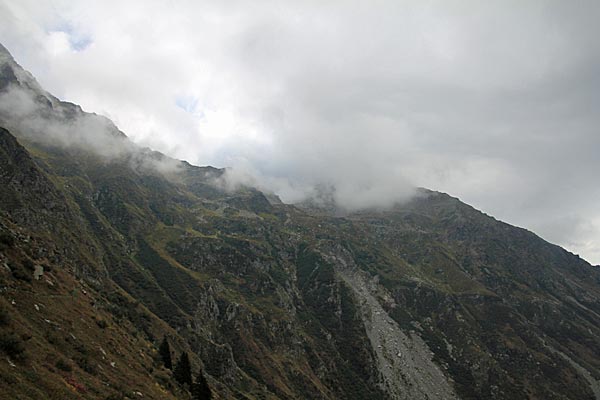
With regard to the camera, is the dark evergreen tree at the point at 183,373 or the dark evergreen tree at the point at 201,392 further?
the dark evergreen tree at the point at 183,373

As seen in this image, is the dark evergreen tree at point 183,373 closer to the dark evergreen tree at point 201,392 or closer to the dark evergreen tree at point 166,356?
the dark evergreen tree at point 201,392

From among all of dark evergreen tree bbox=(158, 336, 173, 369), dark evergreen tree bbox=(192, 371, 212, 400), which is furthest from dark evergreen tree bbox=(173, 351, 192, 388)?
dark evergreen tree bbox=(158, 336, 173, 369)

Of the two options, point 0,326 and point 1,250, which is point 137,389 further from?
point 1,250

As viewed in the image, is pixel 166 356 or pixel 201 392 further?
pixel 166 356

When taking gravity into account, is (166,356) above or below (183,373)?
below

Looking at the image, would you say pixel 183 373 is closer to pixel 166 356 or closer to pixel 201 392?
pixel 201 392

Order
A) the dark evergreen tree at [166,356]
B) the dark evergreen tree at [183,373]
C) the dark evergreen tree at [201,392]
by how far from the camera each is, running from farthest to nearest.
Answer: the dark evergreen tree at [166,356], the dark evergreen tree at [183,373], the dark evergreen tree at [201,392]

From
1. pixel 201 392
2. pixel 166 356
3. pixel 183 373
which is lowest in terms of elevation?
pixel 166 356

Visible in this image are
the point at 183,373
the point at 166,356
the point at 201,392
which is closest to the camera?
the point at 201,392

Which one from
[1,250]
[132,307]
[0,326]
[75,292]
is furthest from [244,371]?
[0,326]

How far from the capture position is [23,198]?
547 feet

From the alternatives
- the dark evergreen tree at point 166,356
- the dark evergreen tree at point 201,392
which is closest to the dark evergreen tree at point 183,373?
the dark evergreen tree at point 201,392

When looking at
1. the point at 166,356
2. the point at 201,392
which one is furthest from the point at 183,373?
the point at 166,356

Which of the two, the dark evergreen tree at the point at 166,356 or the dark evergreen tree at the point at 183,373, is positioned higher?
the dark evergreen tree at the point at 183,373
